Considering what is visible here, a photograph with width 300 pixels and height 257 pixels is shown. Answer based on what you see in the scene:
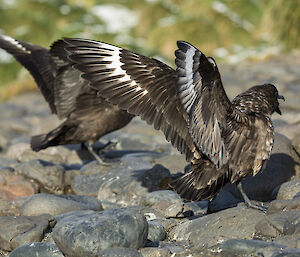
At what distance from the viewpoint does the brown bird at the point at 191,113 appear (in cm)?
465

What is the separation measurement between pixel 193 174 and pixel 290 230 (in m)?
1.05

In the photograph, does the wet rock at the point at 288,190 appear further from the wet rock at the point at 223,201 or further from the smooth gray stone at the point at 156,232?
the smooth gray stone at the point at 156,232

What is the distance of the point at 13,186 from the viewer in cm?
648

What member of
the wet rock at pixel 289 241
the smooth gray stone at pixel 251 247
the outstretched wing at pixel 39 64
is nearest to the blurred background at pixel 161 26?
the outstretched wing at pixel 39 64

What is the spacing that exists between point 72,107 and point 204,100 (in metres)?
3.50

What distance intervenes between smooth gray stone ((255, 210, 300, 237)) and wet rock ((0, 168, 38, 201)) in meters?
2.81

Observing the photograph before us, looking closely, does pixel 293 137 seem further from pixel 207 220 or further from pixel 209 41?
pixel 209 41

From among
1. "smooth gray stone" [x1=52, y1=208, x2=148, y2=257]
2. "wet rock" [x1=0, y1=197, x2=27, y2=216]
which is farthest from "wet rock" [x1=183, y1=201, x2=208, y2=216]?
"wet rock" [x1=0, y1=197, x2=27, y2=216]

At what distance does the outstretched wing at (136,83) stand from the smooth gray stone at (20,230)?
1.19 meters

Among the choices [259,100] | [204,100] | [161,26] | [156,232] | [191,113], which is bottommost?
[156,232]

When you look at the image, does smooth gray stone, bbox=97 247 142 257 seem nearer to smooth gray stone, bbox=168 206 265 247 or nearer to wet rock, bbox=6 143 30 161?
smooth gray stone, bbox=168 206 265 247

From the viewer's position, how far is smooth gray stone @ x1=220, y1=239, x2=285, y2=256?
406cm

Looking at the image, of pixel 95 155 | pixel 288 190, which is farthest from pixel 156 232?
pixel 95 155

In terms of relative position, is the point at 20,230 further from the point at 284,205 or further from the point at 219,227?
the point at 284,205
